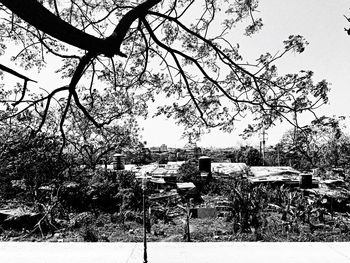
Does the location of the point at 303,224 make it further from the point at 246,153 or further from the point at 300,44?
the point at 246,153

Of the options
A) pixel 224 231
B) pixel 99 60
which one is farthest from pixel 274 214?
pixel 99 60
